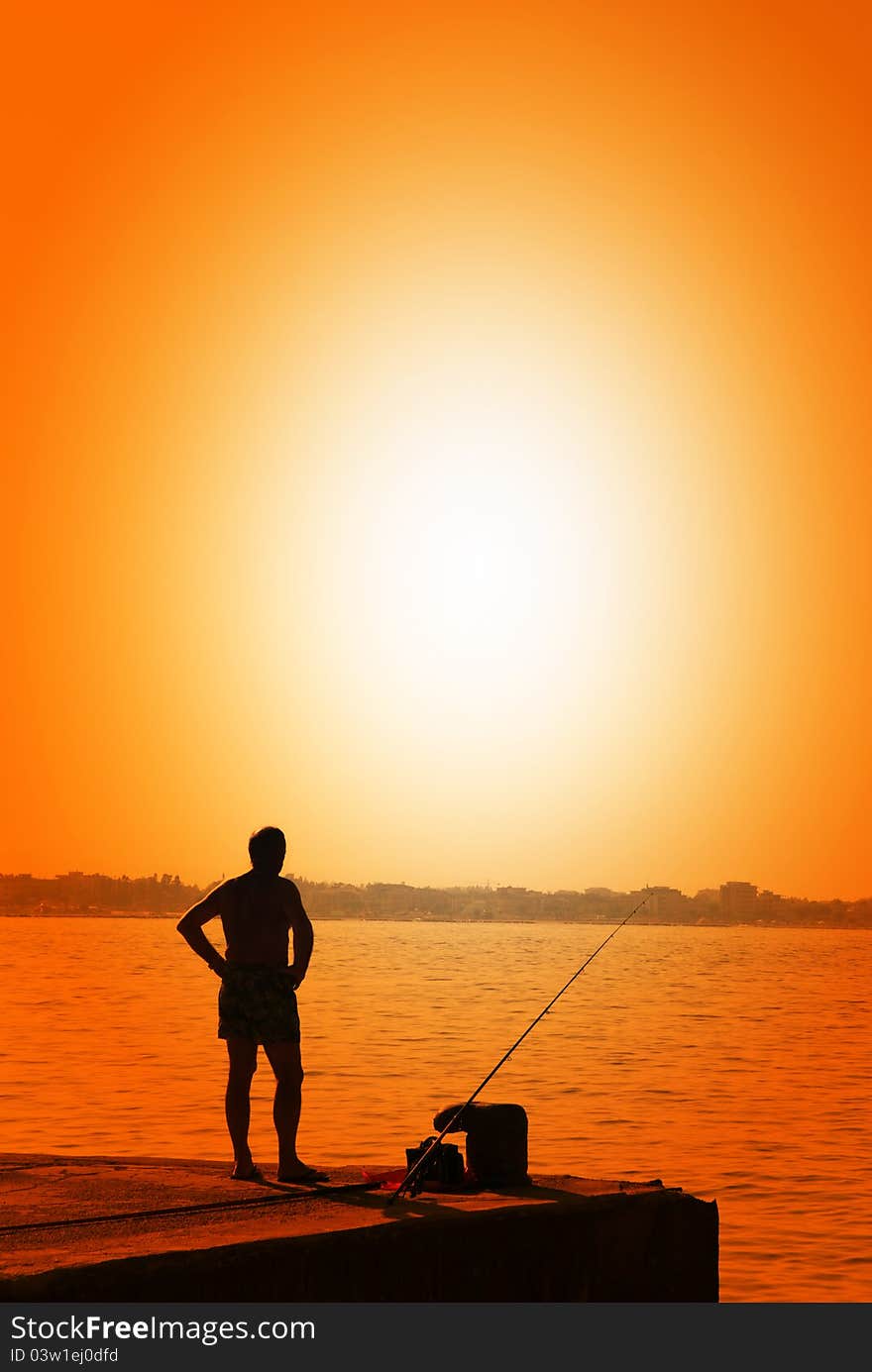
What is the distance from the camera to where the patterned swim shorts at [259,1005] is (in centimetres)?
896

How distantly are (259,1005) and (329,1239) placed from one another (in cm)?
180

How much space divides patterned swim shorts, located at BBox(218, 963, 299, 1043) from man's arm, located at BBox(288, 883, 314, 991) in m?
0.06

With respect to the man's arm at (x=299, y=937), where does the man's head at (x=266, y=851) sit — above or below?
above

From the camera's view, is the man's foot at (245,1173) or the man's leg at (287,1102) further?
the man's foot at (245,1173)

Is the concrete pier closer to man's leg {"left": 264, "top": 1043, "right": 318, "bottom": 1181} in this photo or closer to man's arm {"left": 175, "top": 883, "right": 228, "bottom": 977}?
man's leg {"left": 264, "top": 1043, "right": 318, "bottom": 1181}

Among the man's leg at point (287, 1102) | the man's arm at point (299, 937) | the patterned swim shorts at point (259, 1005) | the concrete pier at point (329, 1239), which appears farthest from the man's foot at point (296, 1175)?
the man's arm at point (299, 937)

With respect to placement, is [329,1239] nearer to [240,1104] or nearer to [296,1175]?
[296,1175]

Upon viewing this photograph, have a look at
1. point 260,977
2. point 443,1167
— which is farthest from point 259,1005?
point 443,1167

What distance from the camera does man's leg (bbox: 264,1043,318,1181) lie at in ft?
29.4

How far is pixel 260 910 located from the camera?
904 centimetres

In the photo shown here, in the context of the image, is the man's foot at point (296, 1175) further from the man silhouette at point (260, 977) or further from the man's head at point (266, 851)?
the man's head at point (266, 851)

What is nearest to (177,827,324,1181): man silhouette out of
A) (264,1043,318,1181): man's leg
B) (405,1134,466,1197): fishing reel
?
(264,1043,318,1181): man's leg
